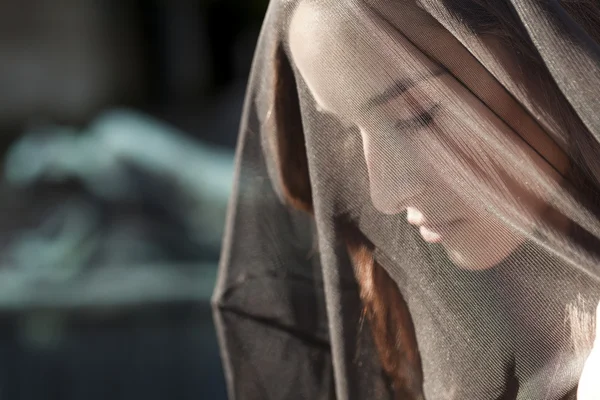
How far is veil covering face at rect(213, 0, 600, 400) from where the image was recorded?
1.22m

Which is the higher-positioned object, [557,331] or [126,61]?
[557,331]

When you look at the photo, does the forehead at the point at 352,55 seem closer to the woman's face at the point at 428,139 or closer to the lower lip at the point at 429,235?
the woman's face at the point at 428,139

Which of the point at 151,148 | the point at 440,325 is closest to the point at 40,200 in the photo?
the point at 151,148

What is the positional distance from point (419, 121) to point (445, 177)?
0.10m

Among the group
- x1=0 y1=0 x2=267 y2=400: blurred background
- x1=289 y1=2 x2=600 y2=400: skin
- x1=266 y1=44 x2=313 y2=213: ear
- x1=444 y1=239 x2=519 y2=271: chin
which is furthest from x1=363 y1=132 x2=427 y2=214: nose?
x1=0 y1=0 x2=267 y2=400: blurred background

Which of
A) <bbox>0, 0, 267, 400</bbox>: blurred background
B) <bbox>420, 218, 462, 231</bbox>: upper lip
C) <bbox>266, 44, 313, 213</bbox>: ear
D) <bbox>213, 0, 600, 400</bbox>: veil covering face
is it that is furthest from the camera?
<bbox>0, 0, 267, 400</bbox>: blurred background

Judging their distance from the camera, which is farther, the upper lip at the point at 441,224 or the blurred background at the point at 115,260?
the blurred background at the point at 115,260

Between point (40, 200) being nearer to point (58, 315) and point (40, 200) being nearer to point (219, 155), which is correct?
point (219, 155)

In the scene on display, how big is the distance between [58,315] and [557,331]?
10.6ft

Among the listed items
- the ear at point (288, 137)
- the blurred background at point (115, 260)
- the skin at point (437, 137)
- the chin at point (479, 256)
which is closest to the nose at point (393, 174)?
the skin at point (437, 137)

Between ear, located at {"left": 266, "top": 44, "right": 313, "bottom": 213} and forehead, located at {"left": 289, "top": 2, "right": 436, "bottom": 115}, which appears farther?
ear, located at {"left": 266, "top": 44, "right": 313, "bottom": 213}

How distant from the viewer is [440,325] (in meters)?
1.42

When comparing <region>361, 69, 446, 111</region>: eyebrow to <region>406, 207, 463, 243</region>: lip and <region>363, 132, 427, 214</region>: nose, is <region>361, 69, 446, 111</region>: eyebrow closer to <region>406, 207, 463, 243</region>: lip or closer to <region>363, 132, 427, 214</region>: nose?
<region>363, 132, 427, 214</region>: nose

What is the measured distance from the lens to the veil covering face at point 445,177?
1.22 metres
